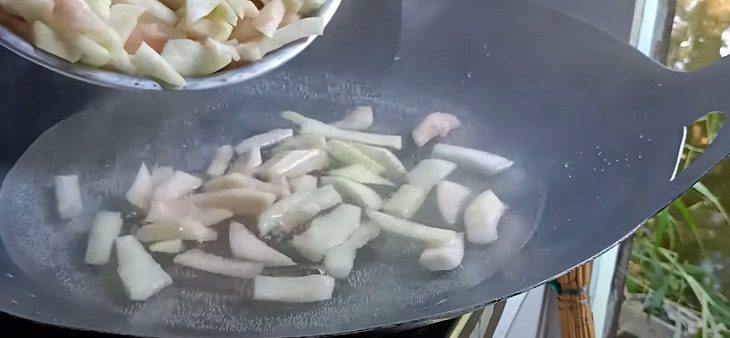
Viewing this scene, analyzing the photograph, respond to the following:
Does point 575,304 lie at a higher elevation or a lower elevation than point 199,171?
higher

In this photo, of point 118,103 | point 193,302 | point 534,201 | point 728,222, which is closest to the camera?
point 193,302

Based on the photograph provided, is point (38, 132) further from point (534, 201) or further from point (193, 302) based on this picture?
point (534, 201)

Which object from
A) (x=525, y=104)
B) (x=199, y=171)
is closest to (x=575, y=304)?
(x=525, y=104)

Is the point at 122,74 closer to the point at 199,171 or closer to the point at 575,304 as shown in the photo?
the point at 199,171

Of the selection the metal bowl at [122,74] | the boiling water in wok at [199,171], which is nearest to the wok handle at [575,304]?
the boiling water in wok at [199,171]

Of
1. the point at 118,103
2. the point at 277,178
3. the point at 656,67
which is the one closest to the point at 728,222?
the point at 656,67

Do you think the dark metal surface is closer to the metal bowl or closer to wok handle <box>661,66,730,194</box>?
wok handle <box>661,66,730,194</box>
